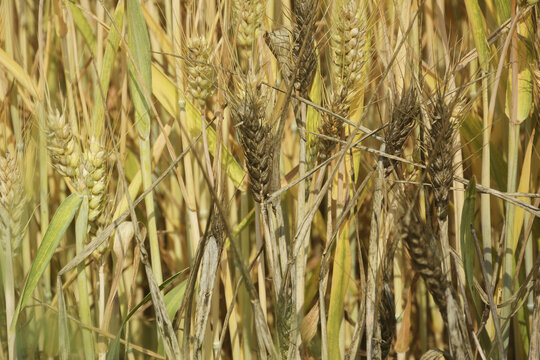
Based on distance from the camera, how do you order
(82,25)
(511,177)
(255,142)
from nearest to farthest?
(255,142) < (511,177) < (82,25)

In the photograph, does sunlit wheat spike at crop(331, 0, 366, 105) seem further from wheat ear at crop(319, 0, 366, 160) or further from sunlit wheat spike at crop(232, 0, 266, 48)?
sunlit wheat spike at crop(232, 0, 266, 48)

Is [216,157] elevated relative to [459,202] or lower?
elevated

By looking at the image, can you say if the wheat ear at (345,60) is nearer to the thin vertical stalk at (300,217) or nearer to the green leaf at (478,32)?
the thin vertical stalk at (300,217)

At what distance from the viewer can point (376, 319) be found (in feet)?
2.93

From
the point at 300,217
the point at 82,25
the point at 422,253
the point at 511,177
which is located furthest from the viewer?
the point at 82,25

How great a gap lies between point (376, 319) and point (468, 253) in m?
0.21

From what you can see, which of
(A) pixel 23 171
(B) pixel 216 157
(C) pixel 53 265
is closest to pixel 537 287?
(B) pixel 216 157

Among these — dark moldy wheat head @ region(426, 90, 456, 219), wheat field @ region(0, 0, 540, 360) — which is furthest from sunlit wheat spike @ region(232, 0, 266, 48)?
dark moldy wheat head @ region(426, 90, 456, 219)

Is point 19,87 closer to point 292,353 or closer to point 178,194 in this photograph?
point 178,194

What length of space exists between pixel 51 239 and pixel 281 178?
0.44 m

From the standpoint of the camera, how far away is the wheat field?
0.87 m

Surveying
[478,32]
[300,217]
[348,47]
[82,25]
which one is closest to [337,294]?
[300,217]

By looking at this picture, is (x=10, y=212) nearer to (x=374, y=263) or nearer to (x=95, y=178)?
(x=95, y=178)

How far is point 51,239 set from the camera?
1000 mm
